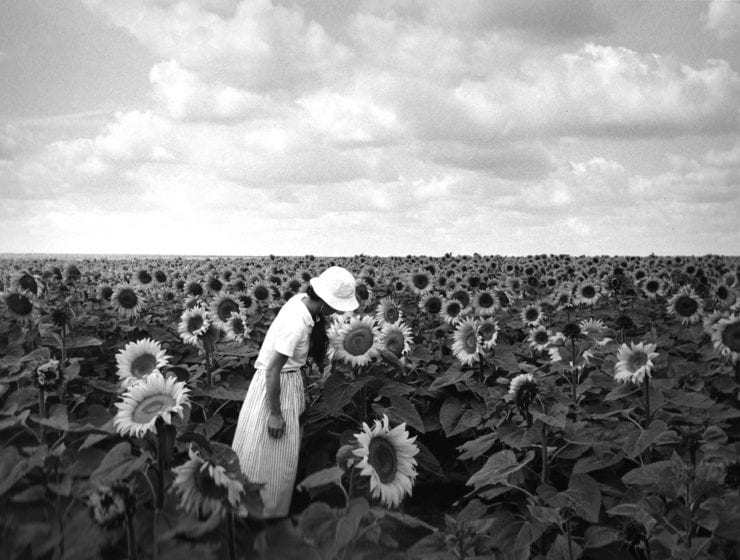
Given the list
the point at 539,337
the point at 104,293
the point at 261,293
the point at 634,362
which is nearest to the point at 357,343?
the point at 634,362

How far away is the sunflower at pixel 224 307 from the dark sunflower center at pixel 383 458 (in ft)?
13.9

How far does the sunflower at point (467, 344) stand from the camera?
631cm

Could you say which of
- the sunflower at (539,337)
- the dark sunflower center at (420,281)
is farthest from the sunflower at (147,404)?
the dark sunflower center at (420,281)

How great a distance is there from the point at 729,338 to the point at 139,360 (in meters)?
4.97

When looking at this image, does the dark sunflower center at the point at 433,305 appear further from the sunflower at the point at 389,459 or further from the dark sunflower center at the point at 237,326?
the sunflower at the point at 389,459

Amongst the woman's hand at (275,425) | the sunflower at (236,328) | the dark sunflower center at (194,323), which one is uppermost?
the dark sunflower center at (194,323)

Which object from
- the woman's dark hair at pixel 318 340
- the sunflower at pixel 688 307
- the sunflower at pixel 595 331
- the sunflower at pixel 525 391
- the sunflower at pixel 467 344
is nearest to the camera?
the sunflower at pixel 525 391

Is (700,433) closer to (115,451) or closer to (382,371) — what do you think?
(382,371)

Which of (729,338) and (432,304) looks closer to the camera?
(729,338)

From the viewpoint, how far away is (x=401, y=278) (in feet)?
40.9

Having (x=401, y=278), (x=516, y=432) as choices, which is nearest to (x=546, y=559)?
(x=516, y=432)

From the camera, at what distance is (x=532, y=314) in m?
8.75

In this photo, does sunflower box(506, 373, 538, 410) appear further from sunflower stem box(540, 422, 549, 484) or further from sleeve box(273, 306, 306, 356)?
sleeve box(273, 306, 306, 356)

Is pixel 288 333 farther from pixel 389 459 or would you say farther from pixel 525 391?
pixel 525 391
